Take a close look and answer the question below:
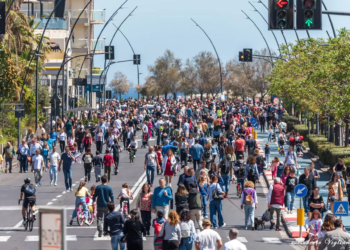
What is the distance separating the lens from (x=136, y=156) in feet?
130

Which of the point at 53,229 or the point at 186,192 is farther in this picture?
the point at 186,192

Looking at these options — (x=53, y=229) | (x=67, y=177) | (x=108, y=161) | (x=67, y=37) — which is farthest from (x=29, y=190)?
(x=67, y=37)

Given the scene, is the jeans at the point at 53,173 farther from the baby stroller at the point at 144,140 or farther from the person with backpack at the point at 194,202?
the baby stroller at the point at 144,140

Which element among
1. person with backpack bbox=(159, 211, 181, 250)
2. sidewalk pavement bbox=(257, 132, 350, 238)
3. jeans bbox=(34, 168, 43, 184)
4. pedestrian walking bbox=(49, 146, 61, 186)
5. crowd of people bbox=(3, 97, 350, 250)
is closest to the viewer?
person with backpack bbox=(159, 211, 181, 250)

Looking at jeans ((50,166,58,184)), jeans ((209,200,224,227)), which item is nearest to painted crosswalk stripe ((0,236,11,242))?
jeans ((209,200,224,227))

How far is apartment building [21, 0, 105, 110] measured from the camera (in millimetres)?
71812

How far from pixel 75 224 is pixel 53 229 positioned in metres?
14.4

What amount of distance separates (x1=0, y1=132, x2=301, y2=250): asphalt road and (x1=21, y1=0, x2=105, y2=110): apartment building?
36.7 metres

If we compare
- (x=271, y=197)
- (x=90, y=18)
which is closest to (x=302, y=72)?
(x=271, y=197)

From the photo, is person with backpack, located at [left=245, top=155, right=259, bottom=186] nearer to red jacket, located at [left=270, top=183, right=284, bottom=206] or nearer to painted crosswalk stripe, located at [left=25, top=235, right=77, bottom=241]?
red jacket, located at [left=270, top=183, right=284, bottom=206]

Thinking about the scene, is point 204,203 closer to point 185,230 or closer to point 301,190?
point 301,190

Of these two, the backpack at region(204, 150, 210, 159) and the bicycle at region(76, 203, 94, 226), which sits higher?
the backpack at region(204, 150, 210, 159)

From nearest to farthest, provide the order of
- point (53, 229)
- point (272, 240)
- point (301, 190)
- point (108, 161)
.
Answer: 1. point (53, 229)
2. point (272, 240)
3. point (301, 190)
4. point (108, 161)

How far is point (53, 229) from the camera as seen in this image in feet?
20.6
